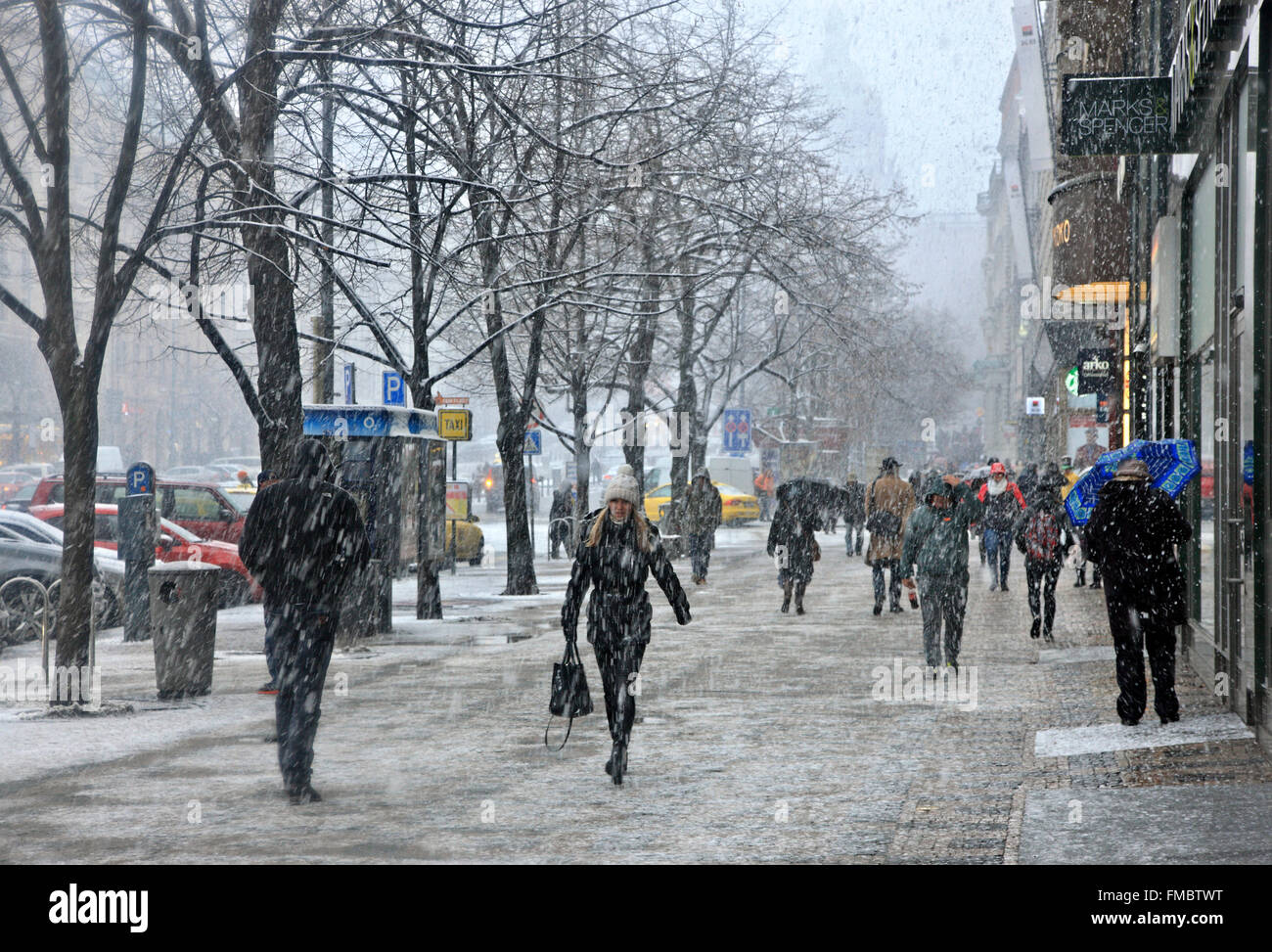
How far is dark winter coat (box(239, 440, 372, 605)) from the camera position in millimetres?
8508

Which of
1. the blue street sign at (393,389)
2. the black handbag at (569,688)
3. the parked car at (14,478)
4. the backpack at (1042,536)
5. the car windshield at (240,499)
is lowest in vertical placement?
the black handbag at (569,688)

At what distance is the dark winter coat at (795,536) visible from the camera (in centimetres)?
2005


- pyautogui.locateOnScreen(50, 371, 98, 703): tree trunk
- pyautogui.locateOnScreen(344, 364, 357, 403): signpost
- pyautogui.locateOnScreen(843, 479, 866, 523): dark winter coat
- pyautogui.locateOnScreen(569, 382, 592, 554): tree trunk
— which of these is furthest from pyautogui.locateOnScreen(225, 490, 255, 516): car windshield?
pyautogui.locateOnScreen(843, 479, 866, 523): dark winter coat

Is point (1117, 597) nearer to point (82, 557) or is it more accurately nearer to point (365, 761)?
point (365, 761)

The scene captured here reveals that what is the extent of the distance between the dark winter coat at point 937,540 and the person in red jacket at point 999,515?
659cm

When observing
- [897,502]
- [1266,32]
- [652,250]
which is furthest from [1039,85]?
[1266,32]

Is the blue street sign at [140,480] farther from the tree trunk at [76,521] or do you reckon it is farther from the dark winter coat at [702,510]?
the dark winter coat at [702,510]

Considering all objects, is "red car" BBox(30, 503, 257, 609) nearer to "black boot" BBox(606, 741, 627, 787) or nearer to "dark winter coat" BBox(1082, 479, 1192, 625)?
"black boot" BBox(606, 741, 627, 787)

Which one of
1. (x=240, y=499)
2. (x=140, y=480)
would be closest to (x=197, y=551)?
(x=140, y=480)

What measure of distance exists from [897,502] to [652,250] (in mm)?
9549

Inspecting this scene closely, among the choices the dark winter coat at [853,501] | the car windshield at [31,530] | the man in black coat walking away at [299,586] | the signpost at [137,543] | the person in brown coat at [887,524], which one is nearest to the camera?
the man in black coat walking away at [299,586]

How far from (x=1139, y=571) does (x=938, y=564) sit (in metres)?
3.90

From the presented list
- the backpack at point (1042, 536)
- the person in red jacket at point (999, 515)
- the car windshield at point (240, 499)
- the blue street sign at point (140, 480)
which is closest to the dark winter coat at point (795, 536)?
the person in red jacket at point (999, 515)

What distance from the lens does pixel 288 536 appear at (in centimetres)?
→ 854
